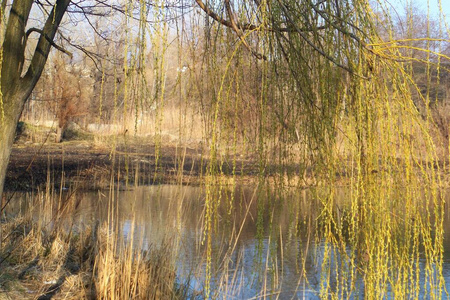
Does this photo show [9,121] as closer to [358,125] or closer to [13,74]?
[13,74]

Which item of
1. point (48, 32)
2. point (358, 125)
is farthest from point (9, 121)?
point (358, 125)

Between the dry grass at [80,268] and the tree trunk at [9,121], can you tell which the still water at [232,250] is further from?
the tree trunk at [9,121]

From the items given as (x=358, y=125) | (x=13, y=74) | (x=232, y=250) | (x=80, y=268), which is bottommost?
(x=80, y=268)

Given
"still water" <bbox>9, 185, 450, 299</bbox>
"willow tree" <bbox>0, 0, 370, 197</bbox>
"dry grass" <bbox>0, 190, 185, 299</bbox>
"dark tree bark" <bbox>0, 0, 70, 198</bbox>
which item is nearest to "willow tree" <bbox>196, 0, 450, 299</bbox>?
"willow tree" <bbox>0, 0, 370, 197</bbox>

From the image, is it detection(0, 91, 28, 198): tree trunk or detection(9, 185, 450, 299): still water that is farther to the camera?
detection(9, 185, 450, 299): still water

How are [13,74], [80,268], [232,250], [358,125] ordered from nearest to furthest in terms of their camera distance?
[358,125], [13,74], [232,250], [80,268]

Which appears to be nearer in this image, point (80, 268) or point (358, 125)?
point (358, 125)

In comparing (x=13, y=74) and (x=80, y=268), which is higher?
(x=13, y=74)

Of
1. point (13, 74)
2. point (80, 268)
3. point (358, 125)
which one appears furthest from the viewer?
point (80, 268)

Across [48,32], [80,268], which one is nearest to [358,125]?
[48,32]

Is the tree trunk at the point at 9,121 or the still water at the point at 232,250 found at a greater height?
the tree trunk at the point at 9,121

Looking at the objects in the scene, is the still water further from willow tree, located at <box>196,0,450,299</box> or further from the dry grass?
willow tree, located at <box>196,0,450,299</box>

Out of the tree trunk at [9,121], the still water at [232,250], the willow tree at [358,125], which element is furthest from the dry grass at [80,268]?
the willow tree at [358,125]

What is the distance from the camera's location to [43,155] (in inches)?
467
